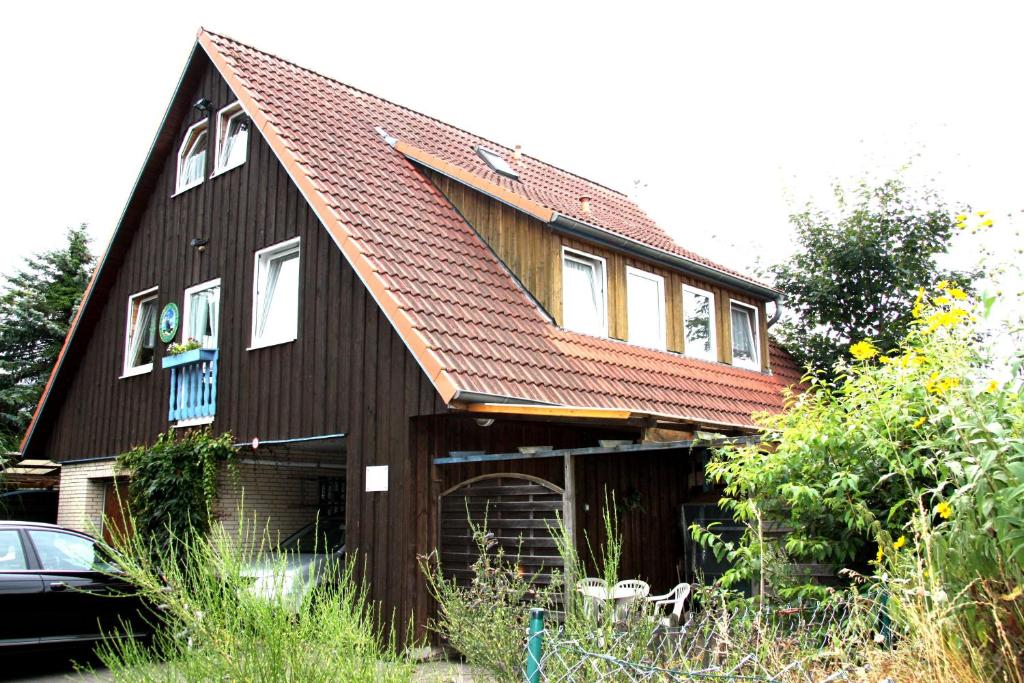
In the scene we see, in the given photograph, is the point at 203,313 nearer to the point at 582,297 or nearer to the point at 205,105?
the point at 205,105

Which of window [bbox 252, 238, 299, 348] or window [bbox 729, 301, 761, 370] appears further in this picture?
window [bbox 729, 301, 761, 370]

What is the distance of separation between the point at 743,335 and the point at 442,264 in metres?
7.15

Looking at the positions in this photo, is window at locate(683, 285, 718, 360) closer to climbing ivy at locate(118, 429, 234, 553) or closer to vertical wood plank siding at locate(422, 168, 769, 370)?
vertical wood plank siding at locate(422, 168, 769, 370)

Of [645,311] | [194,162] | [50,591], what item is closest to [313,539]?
[50,591]

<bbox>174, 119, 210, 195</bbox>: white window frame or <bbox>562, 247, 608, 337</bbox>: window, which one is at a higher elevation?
<bbox>174, 119, 210, 195</bbox>: white window frame

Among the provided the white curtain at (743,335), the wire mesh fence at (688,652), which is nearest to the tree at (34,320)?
the white curtain at (743,335)

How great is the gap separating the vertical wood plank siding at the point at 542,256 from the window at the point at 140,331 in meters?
5.30

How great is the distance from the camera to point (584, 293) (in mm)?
14273

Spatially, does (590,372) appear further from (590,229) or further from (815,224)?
(815,224)

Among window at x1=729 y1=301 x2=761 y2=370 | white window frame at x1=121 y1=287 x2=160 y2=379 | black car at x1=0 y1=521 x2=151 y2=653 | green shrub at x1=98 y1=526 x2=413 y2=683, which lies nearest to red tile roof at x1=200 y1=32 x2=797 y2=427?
window at x1=729 y1=301 x2=761 y2=370

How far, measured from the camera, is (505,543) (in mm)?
10719

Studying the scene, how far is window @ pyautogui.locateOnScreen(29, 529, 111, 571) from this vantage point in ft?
32.9

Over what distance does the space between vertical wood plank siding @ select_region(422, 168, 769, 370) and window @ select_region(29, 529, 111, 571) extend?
6.53 meters

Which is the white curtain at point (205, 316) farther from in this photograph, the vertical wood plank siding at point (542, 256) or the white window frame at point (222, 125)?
the vertical wood plank siding at point (542, 256)
